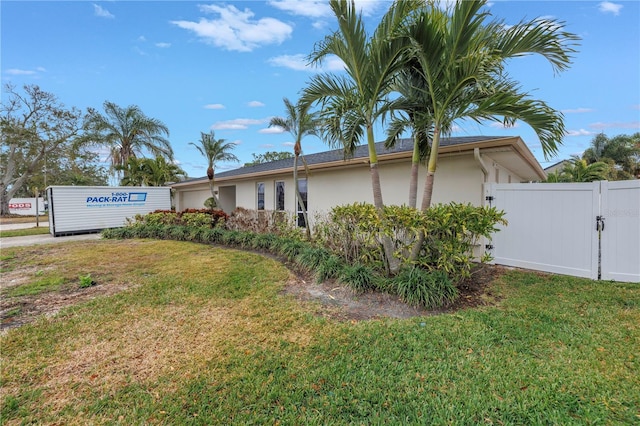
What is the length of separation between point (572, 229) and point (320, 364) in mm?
Result: 5781

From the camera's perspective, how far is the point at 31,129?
960 inches

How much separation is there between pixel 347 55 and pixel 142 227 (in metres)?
12.4

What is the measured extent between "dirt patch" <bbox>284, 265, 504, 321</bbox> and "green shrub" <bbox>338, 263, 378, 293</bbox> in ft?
0.34

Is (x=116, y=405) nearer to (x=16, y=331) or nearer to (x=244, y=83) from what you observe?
(x=16, y=331)

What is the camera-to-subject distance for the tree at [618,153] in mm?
19922

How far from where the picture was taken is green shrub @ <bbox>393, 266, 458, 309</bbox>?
13.8 feet

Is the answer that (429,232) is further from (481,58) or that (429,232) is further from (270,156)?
(270,156)

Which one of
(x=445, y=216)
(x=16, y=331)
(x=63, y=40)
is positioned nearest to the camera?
(x=16, y=331)

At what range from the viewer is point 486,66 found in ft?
12.8

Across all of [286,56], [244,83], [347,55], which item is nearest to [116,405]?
[347,55]

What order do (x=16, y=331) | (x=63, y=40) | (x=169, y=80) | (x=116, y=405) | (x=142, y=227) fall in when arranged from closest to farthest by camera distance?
(x=116, y=405) < (x=16, y=331) < (x=63, y=40) < (x=169, y=80) < (x=142, y=227)

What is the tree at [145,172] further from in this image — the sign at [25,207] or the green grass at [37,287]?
the sign at [25,207]

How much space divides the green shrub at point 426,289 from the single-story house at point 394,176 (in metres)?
3.09

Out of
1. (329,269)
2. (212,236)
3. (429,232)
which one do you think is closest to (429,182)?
(429,232)
